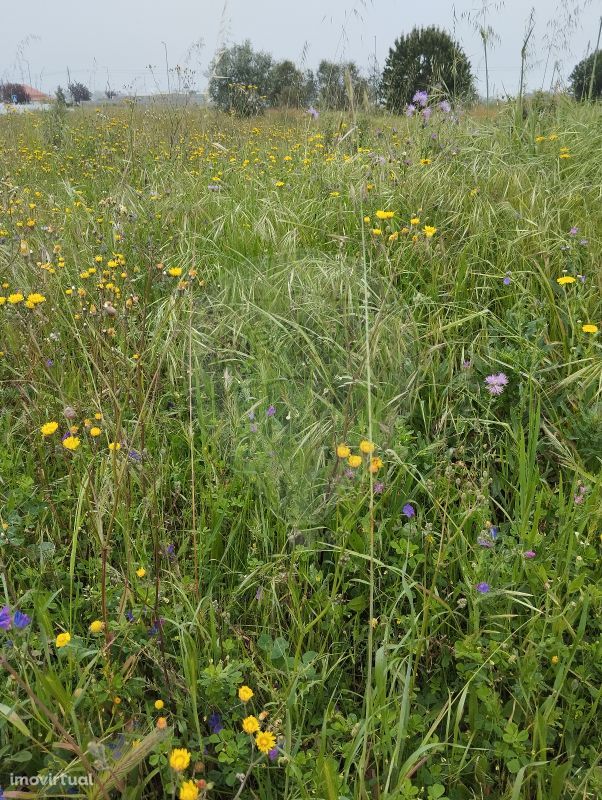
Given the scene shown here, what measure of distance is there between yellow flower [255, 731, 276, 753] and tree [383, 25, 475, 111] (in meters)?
3.57

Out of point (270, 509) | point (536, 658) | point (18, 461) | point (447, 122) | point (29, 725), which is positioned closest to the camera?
point (29, 725)

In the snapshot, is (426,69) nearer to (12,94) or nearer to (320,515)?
(12,94)

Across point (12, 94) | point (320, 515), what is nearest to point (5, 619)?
point (320, 515)

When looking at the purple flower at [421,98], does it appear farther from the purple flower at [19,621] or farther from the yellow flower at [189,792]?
the yellow flower at [189,792]

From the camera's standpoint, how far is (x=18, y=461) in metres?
1.71

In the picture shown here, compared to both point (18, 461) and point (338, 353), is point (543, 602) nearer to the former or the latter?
point (338, 353)

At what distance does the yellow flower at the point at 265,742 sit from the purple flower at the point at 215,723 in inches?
6.3

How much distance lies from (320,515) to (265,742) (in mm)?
600

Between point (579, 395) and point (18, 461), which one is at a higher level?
point (579, 395)

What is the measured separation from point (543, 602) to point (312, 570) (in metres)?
0.53

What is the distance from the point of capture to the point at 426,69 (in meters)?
6.69

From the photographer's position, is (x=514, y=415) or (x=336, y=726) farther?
(x=514, y=415)

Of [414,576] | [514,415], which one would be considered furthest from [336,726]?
[514,415]

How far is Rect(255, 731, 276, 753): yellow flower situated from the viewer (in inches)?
36.5
